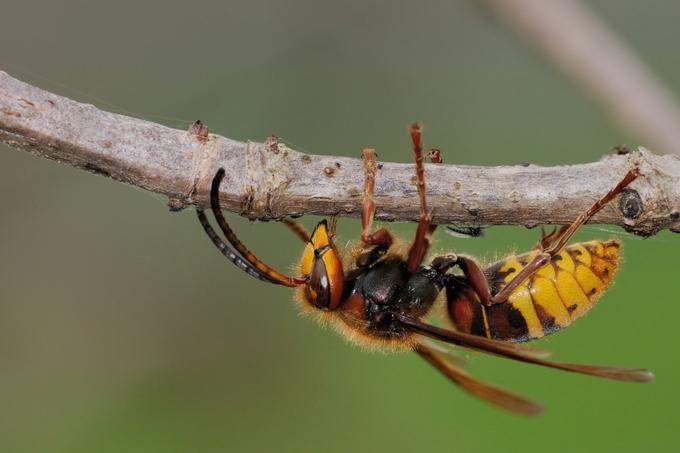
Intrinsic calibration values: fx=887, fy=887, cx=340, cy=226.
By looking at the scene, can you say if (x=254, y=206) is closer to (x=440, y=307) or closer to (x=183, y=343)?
(x=440, y=307)

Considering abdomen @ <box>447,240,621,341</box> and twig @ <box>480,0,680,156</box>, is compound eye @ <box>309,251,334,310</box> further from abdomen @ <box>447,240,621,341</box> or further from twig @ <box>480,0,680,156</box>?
twig @ <box>480,0,680,156</box>

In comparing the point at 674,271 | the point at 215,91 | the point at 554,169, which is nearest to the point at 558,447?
the point at 674,271

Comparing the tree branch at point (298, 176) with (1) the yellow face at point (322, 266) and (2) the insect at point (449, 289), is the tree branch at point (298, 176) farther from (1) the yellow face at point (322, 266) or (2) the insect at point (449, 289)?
(1) the yellow face at point (322, 266)

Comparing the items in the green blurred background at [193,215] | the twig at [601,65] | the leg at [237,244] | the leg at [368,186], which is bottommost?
the leg at [237,244]

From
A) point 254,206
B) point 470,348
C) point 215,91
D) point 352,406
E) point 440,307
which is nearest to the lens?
point 254,206

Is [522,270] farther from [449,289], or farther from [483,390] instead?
[483,390]

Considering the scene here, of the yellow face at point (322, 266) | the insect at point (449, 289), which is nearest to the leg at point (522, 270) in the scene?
the insect at point (449, 289)

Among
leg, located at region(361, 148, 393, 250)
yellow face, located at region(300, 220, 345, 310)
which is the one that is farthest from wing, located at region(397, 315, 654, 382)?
leg, located at region(361, 148, 393, 250)
